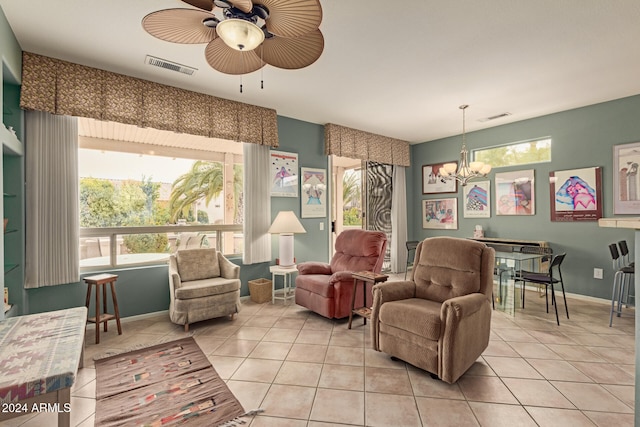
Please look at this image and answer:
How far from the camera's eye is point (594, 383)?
227cm

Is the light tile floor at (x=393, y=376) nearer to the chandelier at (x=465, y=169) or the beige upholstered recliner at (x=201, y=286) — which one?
the beige upholstered recliner at (x=201, y=286)

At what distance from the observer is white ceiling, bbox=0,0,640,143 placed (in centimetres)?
235

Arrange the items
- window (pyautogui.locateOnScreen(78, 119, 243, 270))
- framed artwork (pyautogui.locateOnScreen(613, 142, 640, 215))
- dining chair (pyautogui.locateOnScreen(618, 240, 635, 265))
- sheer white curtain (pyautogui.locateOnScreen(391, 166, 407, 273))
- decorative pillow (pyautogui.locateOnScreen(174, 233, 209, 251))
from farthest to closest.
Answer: sheer white curtain (pyautogui.locateOnScreen(391, 166, 407, 273)) → decorative pillow (pyautogui.locateOnScreen(174, 233, 209, 251)) → framed artwork (pyautogui.locateOnScreen(613, 142, 640, 215)) → dining chair (pyautogui.locateOnScreen(618, 240, 635, 265)) → window (pyautogui.locateOnScreen(78, 119, 243, 270))

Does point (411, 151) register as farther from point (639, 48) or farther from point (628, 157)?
point (639, 48)

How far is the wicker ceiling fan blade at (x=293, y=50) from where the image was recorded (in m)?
1.91

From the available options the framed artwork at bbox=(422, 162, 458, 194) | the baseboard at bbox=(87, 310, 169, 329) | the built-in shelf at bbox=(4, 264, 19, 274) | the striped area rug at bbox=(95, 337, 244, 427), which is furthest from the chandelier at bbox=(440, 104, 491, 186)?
the built-in shelf at bbox=(4, 264, 19, 274)

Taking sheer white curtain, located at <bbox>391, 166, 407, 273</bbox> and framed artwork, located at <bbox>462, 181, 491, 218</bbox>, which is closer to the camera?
framed artwork, located at <bbox>462, 181, 491, 218</bbox>

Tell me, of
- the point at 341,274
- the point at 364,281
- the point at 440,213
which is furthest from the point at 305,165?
the point at 440,213

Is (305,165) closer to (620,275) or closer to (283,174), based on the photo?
(283,174)

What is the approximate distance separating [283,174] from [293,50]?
2.88 meters

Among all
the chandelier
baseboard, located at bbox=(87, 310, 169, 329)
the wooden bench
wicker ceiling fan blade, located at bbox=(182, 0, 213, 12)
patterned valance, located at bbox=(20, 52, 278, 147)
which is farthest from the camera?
the chandelier

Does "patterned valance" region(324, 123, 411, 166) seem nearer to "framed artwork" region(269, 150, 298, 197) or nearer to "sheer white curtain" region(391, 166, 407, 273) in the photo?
"sheer white curtain" region(391, 166, 407, 273)

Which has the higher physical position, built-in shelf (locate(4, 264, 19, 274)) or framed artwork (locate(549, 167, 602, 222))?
framed artwork (locate(549, 167, 602, 222))

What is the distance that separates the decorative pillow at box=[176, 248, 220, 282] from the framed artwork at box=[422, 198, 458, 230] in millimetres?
4459
